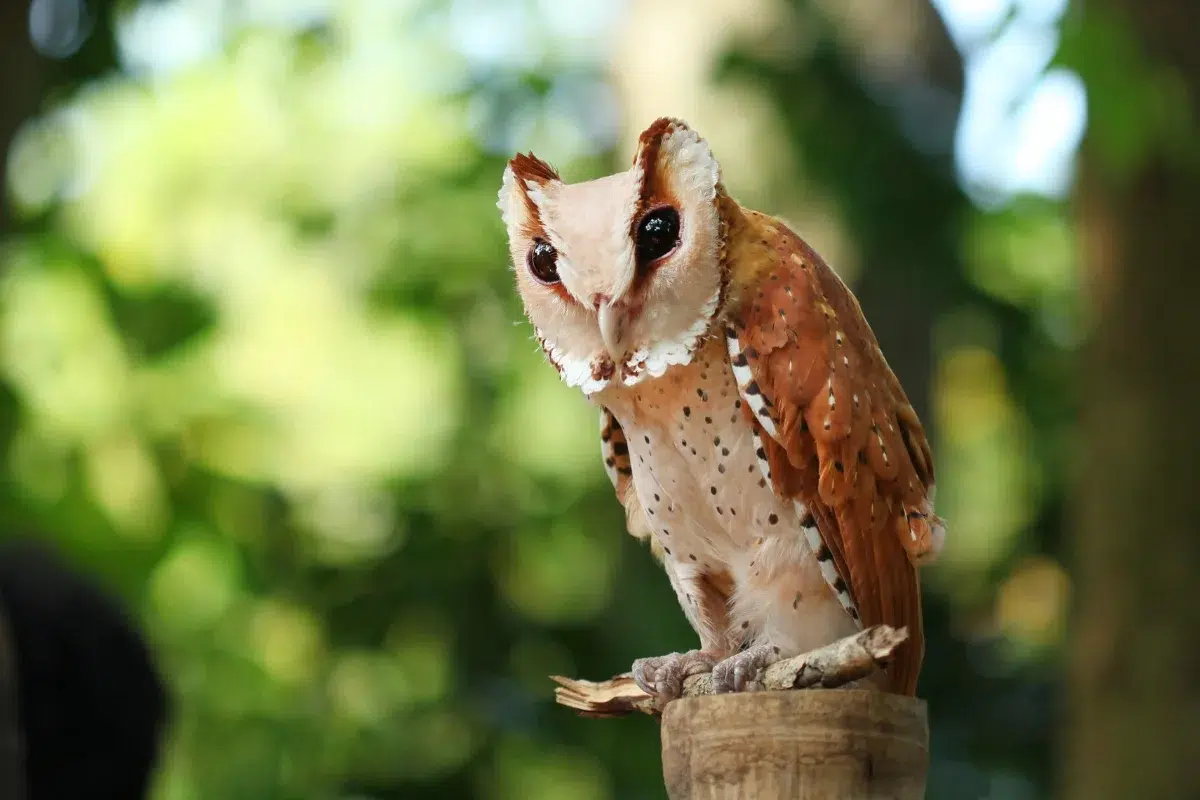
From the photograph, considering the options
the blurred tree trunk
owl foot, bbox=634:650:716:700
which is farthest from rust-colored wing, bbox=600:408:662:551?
the blurred tree trunk

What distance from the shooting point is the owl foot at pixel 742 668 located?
193cm

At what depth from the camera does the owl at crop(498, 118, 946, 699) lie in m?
1.88

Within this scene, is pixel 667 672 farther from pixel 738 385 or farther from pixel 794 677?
pixel 738 385

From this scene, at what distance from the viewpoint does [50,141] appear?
25.6ft

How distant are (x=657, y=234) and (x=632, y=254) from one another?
0.06m

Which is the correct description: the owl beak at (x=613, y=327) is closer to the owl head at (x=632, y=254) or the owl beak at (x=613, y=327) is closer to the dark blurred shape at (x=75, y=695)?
the owl head at (x=632, y=254)

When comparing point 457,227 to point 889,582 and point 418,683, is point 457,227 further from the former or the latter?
point 889,582

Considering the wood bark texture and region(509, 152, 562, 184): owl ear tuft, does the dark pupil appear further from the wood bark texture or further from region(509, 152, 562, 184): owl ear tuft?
the wood bark texture

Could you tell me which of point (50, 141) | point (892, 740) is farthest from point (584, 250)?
point (50, 141)

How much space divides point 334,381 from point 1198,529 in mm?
5680

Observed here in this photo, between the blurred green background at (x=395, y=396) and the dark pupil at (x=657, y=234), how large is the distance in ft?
14.5

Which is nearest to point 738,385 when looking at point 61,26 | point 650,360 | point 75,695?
point 650,360

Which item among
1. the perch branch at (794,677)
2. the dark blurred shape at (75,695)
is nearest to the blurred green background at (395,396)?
the dark blurred shape at (75,695)

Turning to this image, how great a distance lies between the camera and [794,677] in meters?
1.82
